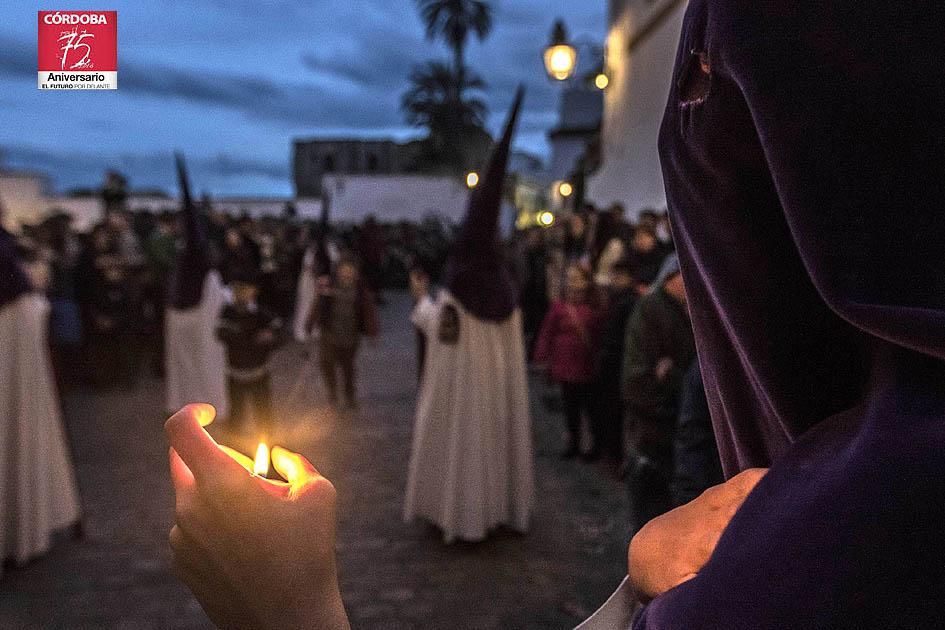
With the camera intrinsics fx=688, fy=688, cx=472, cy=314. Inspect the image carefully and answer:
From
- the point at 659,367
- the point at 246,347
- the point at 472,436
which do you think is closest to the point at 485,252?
the point at 472,436

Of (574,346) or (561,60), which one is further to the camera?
(561,60)

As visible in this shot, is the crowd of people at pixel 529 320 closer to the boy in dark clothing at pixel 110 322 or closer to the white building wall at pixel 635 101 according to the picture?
the boy in dark clothing at pixel 110 322

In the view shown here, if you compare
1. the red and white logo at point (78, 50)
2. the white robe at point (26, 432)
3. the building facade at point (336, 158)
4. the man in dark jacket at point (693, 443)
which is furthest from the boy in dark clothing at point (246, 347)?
the building facade at point (336, 158)

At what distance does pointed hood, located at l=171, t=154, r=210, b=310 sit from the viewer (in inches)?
241

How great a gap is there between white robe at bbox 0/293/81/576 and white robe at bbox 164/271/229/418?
7.74 ft

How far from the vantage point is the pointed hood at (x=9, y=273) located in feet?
12.6

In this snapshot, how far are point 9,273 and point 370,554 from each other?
8.78ft

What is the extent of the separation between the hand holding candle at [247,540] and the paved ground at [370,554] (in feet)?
9.59

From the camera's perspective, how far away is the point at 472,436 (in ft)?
14.8

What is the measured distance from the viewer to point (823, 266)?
0.53 m

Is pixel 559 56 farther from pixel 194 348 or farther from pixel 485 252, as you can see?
pixel 194 348

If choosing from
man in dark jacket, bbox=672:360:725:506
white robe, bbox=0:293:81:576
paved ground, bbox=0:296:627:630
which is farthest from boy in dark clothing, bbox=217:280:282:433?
man in dark jacket, bbox=672:360:725:506

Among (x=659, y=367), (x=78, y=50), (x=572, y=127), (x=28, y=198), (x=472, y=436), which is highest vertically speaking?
(x=572, y=127)

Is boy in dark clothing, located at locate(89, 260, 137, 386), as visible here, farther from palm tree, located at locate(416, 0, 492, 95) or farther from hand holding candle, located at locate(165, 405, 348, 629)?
palm tree, located at locate(416, 0, 492, 95)
